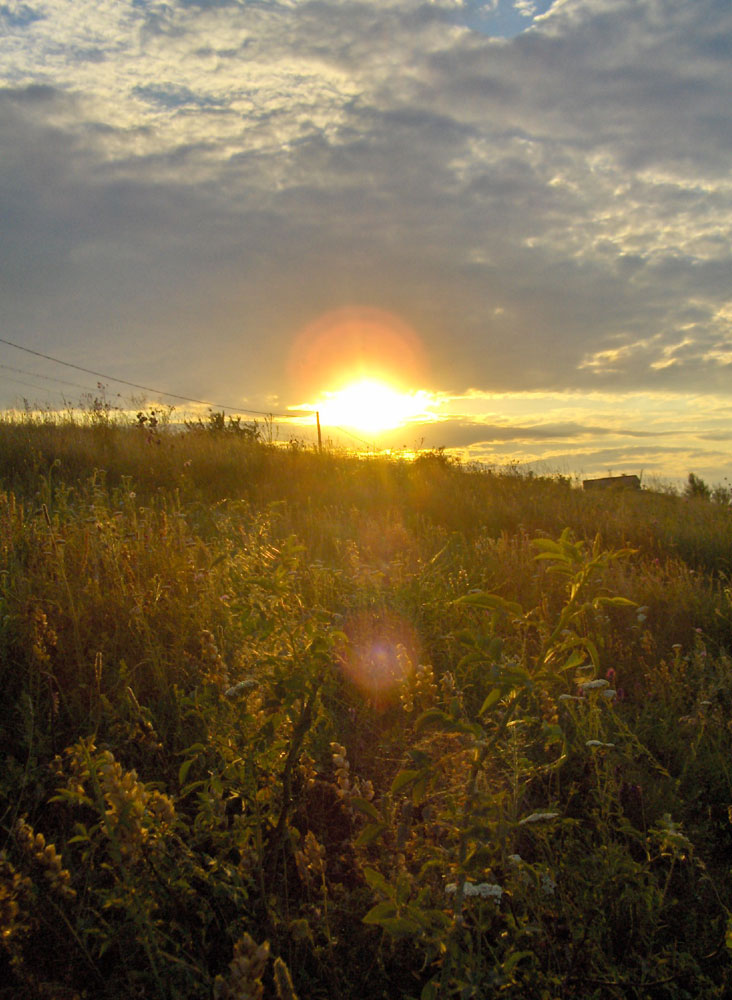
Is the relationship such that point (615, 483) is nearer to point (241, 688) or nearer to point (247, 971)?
point (241, 688)

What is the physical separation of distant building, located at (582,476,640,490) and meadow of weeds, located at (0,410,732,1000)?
25.0 feet

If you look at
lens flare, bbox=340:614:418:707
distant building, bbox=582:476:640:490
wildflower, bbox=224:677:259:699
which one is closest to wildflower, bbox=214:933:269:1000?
wildflower, bbox=224:677:259:699

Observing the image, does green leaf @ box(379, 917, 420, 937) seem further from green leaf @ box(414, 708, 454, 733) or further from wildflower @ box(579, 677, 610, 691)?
wildflower @ box(579, 677, 610, 691)

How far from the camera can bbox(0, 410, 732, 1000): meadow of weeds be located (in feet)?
5.02

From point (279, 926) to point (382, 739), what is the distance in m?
0.96

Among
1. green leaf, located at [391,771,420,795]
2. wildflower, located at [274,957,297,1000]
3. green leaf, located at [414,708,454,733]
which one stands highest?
green leaf, located at [414,708,454,733]

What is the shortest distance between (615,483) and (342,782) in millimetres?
11480

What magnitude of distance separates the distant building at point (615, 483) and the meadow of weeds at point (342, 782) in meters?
7.62

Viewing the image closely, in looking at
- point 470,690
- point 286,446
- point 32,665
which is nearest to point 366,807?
point 470,690

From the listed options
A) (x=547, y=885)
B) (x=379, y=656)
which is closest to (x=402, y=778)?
(x=547, y=885)

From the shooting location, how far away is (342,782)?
1.87 m

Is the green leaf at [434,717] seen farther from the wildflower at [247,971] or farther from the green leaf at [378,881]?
the wildflower at [247,971]

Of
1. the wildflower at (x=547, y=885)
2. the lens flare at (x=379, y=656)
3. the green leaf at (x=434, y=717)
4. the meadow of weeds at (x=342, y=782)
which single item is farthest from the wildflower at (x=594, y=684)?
the green leaf at (x=434, y=717)

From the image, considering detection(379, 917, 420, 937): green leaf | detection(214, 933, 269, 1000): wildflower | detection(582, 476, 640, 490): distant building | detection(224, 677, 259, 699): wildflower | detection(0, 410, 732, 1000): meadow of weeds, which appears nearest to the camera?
detection(214, 933, 269, 1000): wildflower
